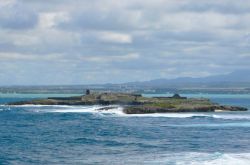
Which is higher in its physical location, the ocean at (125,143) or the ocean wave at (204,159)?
the ocean at (125,143)

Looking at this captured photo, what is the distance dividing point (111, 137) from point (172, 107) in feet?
216

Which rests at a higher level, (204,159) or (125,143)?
(125,143)

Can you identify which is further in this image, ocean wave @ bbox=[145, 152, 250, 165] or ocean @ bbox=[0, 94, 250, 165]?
ocean @ bbox=[0, 94, 250, 165]

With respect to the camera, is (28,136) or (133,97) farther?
(133,97)

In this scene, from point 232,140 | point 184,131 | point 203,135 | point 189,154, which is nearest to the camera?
point 189,154

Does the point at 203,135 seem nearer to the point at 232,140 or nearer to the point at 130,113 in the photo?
the point at 232,140

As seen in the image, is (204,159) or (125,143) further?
(125,143)

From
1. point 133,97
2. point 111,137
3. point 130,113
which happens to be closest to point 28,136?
point 111,137

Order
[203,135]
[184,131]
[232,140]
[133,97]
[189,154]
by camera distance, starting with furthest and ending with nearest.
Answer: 1. [133,97]
2. [184,131]
3. [203,135]
4. [232,140]
5. [189,154]

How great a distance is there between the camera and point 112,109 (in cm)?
15200

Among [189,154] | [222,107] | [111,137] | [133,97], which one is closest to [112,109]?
[222,107]

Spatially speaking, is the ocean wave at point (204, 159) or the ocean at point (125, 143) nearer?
the ocean wave at point (204, 159)

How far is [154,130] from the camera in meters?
90.7

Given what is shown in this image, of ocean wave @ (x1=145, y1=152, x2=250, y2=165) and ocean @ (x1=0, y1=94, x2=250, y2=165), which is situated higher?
ocean @ (x1=0, y1=94, x2=250, y2=165)
